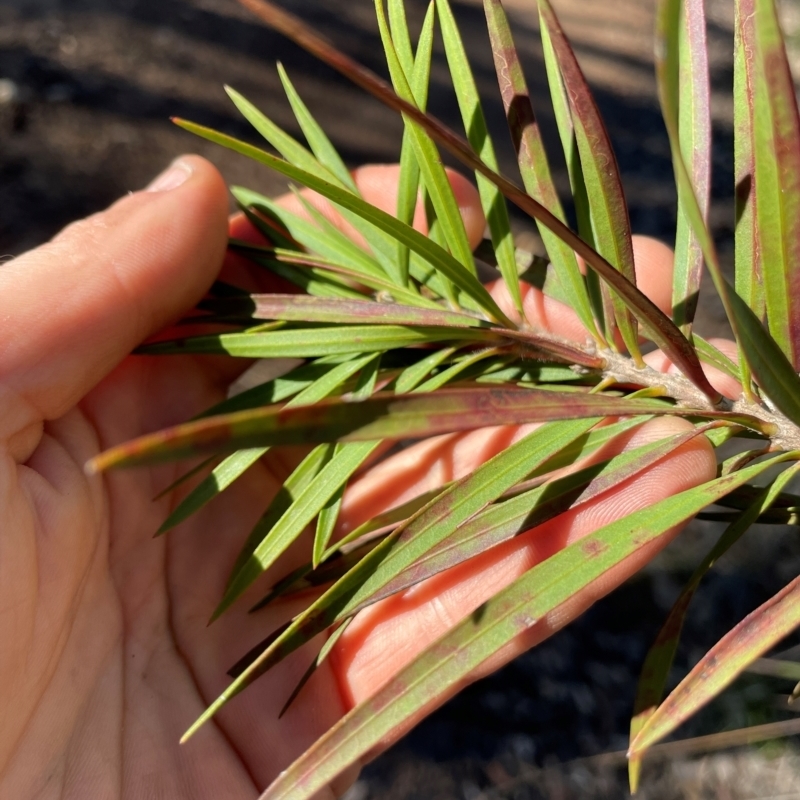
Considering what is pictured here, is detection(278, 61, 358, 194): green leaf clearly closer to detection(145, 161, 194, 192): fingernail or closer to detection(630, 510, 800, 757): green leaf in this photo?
detection(145, 161, 194, 192): fingernail

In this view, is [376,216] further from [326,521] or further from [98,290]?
[98,290]

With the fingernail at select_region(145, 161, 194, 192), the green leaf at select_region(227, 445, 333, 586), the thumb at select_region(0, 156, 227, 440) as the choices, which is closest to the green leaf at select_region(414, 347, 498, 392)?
the green leaf at select_region(227, 445, 333, 586)

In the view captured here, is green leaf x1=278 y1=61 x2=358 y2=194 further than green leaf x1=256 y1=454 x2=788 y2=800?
Yes

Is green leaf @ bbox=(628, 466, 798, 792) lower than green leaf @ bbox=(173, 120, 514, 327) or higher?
lower

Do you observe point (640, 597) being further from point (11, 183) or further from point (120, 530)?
point (11, 183)

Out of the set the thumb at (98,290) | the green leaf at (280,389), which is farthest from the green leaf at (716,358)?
the thumb at (98,290)

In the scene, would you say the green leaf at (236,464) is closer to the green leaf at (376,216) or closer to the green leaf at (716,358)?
the green leaf at (376,216)

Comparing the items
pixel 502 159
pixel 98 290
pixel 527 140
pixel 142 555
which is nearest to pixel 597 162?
pixel 527 140
